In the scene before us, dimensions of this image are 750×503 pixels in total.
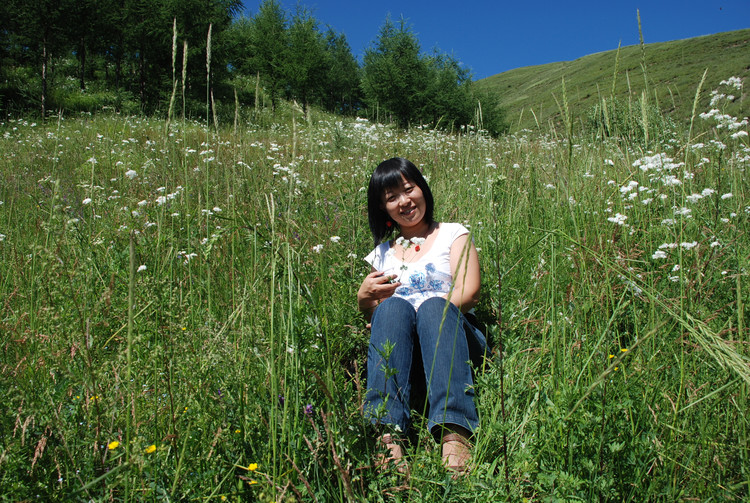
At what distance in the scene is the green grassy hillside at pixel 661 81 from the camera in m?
2.34

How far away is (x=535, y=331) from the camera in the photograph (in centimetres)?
207

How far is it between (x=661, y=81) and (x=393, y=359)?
21.3 m

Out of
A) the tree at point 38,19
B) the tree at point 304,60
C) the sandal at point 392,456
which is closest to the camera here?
the sandal at point 392,456

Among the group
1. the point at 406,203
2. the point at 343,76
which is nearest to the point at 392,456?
the point at 406,203

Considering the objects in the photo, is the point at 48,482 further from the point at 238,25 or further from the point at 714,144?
the point at 238,25

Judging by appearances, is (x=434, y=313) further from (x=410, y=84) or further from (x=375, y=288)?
(x=410, y=84)

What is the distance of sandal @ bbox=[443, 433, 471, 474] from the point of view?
142cm

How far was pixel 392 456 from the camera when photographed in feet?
4.66

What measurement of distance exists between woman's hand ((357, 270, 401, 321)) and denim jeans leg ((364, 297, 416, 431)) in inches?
1.9

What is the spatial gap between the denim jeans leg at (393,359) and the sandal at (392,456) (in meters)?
0.06

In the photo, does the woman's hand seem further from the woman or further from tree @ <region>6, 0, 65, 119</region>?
tree @ <region>6, 0, 65, 119</region>

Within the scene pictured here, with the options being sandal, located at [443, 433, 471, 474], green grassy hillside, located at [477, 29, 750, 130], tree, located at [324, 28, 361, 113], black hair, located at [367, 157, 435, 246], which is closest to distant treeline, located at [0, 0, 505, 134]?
green grassy hillside, located at [477, 29, 750, 130]

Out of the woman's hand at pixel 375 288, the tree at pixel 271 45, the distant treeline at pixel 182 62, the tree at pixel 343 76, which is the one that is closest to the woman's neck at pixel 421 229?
the woman's hand at pixel 375 288

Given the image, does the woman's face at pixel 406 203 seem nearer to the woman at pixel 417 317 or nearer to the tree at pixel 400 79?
the woman at pixel 417 317
